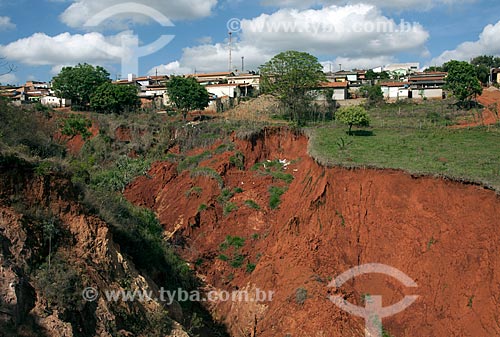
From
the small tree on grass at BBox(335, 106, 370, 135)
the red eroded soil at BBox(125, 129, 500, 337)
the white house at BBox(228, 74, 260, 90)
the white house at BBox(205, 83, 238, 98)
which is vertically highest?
the white house at BBox(228, 74, 260, 90)

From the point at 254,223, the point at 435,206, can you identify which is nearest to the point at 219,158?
the point at 254,223

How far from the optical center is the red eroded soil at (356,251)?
14250 mm

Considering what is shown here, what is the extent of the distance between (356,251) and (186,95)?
80.0ft

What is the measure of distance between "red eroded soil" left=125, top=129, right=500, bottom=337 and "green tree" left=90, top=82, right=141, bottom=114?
19.9 m

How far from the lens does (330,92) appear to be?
43000 millimetres

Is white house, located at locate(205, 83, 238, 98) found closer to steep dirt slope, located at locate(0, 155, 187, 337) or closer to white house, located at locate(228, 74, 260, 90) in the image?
white house, located at locate(228, 74, 260, 90)

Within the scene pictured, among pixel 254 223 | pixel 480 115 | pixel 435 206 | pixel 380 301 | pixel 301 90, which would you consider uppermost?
pixel 301 90

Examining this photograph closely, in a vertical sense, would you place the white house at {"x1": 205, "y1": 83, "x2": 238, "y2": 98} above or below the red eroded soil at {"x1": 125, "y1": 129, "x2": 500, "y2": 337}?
above

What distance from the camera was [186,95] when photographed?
123 feet

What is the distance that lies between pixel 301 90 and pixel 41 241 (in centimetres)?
2840

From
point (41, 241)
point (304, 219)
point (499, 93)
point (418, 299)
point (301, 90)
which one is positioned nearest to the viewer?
point (41, 241)

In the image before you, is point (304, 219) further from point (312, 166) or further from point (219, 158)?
point (219, 158)

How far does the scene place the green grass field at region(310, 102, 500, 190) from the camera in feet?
55.9

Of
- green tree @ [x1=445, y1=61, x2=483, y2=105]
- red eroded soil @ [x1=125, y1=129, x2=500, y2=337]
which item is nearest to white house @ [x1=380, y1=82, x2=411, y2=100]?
green tree @ [x1=445, y1=61, x2=483, y2=105]
